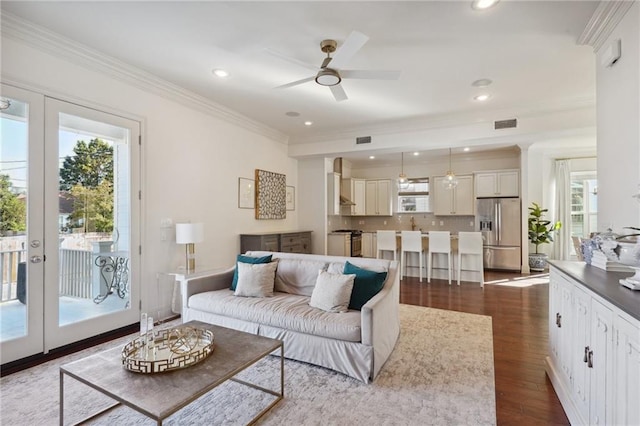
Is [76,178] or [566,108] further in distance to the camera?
[566,108]

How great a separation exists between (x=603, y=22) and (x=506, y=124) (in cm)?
258

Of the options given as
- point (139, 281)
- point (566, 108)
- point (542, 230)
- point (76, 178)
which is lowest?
point (139, 281)

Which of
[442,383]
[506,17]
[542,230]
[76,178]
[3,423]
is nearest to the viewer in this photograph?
[3,423]

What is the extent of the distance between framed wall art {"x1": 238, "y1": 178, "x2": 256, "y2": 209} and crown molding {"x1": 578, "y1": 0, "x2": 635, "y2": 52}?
183 inches

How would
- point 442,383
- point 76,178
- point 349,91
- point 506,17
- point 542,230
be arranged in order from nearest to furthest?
point 442,383, point 506,17, point 76,178, point 349,91, point 542,230

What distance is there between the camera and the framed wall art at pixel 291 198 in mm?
6804

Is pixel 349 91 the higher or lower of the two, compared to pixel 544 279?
higher

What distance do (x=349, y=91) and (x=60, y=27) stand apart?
312cm

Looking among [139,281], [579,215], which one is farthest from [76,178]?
[579,215]

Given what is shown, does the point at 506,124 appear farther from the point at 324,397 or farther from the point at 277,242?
the point at 324,397

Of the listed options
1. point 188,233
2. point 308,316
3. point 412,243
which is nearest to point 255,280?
point 308,316

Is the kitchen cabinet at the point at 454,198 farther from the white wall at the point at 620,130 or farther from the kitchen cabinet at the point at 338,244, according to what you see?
the white wall at the point at 620,130

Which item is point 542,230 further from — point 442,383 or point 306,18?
point 306,18

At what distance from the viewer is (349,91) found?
432 centimetres
